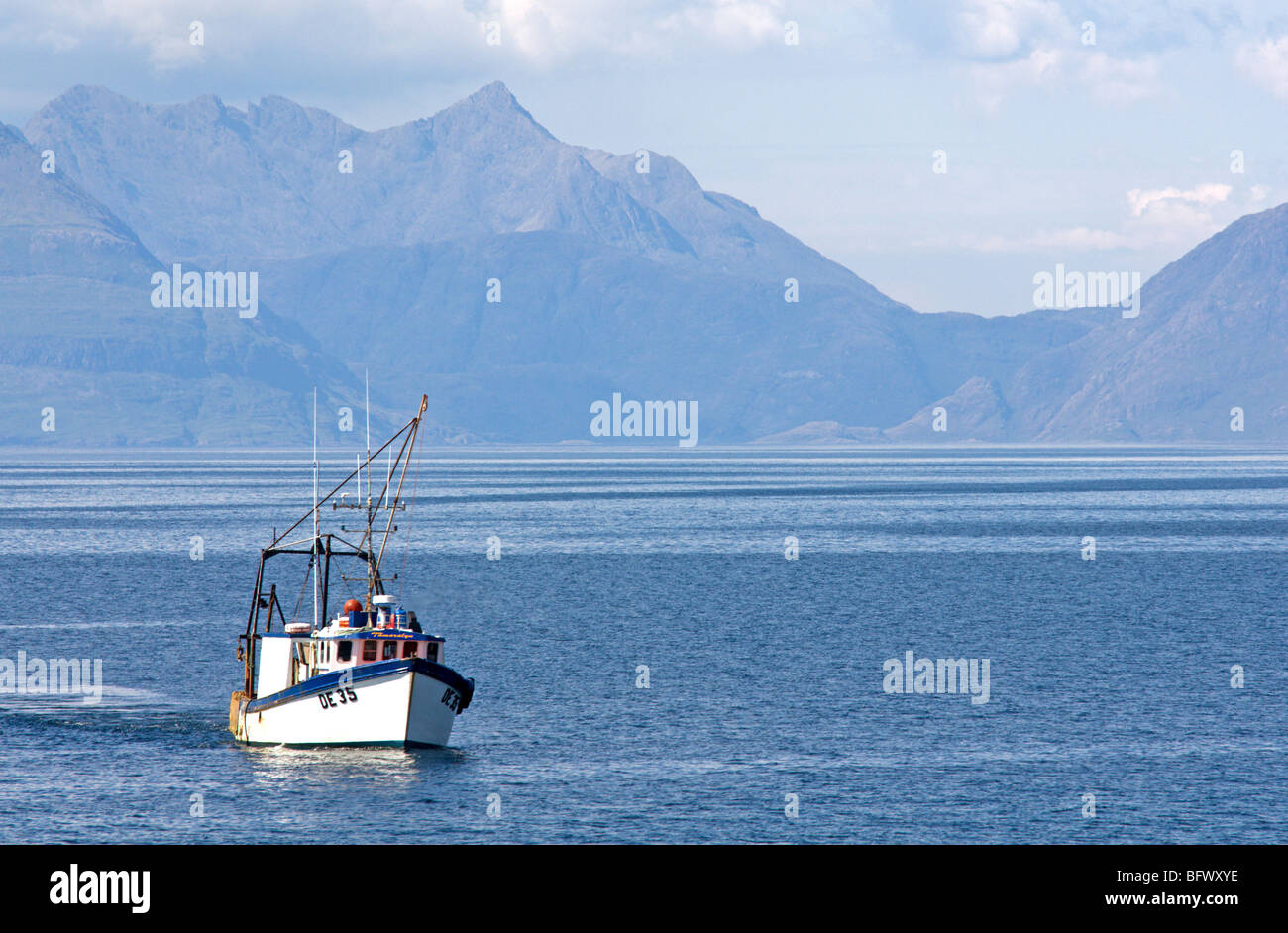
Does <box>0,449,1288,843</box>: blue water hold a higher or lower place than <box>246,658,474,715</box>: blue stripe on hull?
lower

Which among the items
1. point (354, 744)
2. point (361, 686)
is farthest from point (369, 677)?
point (354, 744)

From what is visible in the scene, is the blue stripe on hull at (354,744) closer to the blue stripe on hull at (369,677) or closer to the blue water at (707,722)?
the blue water at (707,722)

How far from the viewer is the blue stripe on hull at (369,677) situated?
64.1 metres

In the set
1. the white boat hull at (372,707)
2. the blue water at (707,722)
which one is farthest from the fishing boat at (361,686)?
the blue water at (707,722)

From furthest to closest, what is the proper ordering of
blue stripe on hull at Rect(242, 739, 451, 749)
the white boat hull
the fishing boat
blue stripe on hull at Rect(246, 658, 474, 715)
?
blue stripe on hull at Rect(242, 739, 451, 749) < the fishing boat < the white boat hull < blue stripe on hull at Rect(246, 658, 474, 715)

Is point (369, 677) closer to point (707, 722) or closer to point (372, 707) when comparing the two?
point (372, 707)

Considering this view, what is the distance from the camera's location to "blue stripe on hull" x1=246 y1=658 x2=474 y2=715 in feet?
210

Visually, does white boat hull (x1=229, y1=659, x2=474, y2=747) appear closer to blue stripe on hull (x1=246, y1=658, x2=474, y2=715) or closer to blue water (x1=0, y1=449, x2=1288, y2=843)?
blue stripe on hull (x1=246, y1=658, x2=474, y2=715)

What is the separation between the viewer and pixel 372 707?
65125 mm

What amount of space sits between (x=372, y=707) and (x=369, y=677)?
1.36m

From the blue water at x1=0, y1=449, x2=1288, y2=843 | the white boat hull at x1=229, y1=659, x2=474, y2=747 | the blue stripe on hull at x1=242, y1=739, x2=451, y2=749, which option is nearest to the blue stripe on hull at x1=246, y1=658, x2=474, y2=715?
the white boat hull at x1=229, y1=659, x2=474, y2=747

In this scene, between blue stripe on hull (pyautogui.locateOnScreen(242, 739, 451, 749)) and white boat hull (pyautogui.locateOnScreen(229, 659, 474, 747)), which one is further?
blue stripe on hull (pyautogui.locateOnScreen(242, 739, 451, 749))
